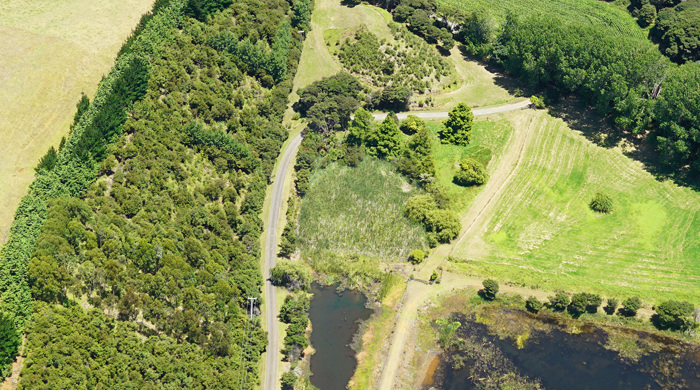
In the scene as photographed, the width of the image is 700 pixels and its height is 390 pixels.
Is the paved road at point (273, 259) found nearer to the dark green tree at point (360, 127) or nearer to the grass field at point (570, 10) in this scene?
the dark green tree at point (360, 127)

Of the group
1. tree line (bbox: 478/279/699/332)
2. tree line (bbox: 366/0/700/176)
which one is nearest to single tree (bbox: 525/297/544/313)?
tree line (bbox: 478/279/699/332)

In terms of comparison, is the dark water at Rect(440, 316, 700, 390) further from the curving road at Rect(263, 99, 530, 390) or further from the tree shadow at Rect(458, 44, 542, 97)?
the tree shadow at Rect(458, 44, 542, 97)

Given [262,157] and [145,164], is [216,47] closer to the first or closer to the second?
[262,157]

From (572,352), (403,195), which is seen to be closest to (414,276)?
(403,195)

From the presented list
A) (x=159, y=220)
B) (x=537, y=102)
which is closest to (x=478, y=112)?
(x=537, y=102)

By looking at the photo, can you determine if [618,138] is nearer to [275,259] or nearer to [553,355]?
[553,355]

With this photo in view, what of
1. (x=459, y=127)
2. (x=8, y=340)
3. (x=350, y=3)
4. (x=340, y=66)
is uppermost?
(x=350, y=3)

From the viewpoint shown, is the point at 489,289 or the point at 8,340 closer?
the point at 8,340
